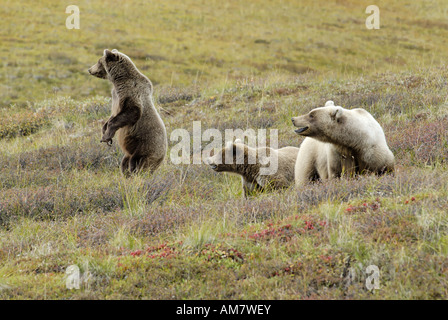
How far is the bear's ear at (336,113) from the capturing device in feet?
26.1

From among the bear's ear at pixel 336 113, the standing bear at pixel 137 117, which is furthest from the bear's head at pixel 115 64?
the bear's ear at pixel 336 113

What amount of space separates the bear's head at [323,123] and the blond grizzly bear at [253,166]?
1.61 meters

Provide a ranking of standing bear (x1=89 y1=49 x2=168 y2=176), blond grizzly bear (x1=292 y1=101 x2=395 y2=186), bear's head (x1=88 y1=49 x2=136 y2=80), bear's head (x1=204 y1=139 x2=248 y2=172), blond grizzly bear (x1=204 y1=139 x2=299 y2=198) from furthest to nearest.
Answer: bear's head (x1=88 y1=49 x2=136 y2=80)
standing bear (x1=89 y1=49 x2=168 y2=176)
bear's head (x1=204 y1=139 x2=248 y2=172)
blond grizzly bear (x1=204 y1=139 x2=299 y2=198)
blond grizzly bear (x1=292 y1=101 x2=395 y2=186)

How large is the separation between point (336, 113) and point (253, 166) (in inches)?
85.1

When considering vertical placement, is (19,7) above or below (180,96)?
above

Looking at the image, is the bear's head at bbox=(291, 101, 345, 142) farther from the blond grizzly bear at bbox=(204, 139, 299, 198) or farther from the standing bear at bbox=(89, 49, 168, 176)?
the standing bear at bbox=(89, 49, 168, 176)

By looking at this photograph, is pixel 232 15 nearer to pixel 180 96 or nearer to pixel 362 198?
pixel 180 96

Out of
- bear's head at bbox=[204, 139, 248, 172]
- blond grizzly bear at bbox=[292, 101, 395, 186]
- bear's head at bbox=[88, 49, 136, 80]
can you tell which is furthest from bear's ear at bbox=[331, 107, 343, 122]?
bear's head at bbox=[88, 49, 136, 80]

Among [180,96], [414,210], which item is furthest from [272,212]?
[180,96]

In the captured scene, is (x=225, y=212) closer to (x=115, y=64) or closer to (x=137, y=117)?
(x=137, y=117)

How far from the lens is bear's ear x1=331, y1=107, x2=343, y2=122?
26.1 ft

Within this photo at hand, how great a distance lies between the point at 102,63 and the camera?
10078 mm
